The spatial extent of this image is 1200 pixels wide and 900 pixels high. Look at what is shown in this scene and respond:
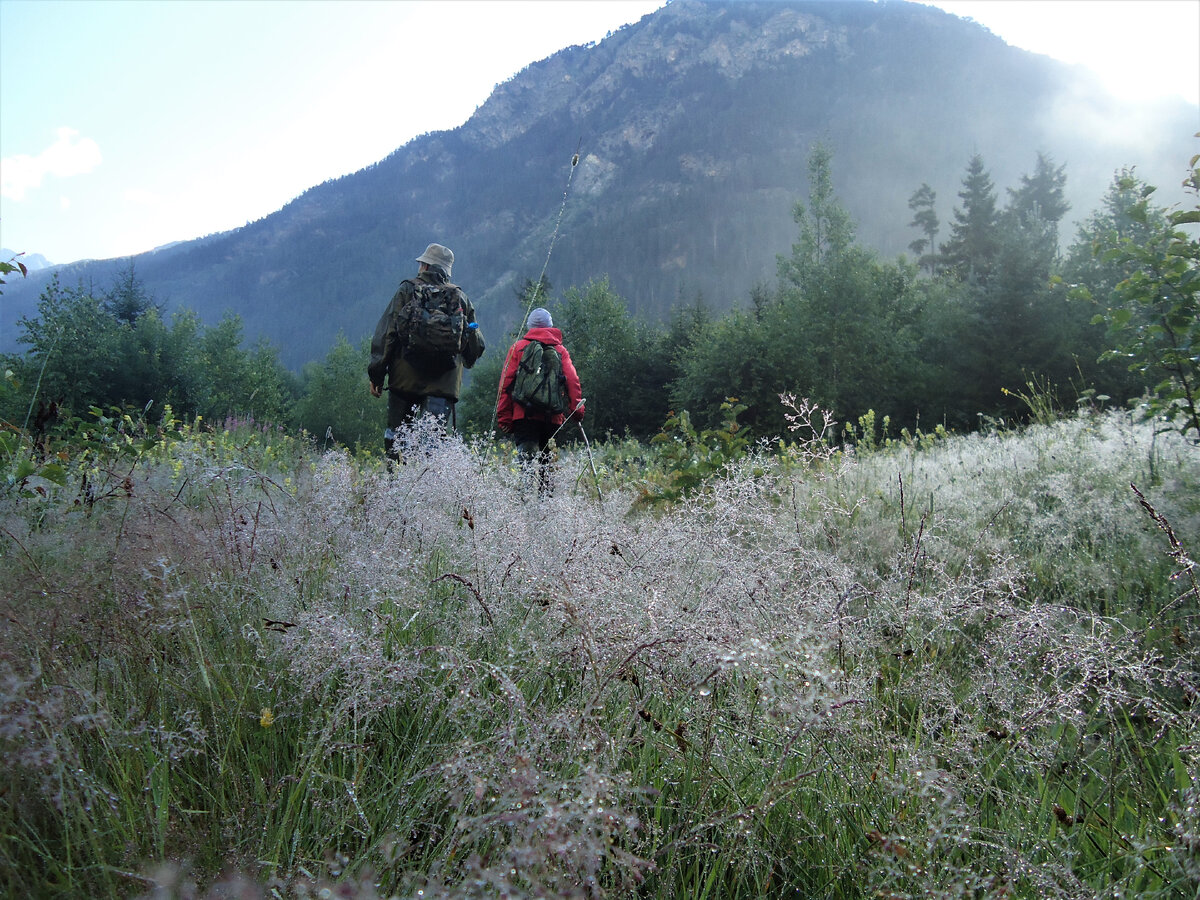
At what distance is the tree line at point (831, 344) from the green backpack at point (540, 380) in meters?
0.67

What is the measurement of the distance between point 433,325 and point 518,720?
4.63 metres

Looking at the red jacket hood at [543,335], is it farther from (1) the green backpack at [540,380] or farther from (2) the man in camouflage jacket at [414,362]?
(2) the man in camouflage jacket at [414,362]

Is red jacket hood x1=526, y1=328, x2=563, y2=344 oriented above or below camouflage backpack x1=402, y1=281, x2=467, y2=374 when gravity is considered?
below

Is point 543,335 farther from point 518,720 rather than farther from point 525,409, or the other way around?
point 518,720

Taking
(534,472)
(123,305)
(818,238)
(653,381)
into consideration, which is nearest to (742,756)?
(534,472)

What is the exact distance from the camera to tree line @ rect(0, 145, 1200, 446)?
3287 mm

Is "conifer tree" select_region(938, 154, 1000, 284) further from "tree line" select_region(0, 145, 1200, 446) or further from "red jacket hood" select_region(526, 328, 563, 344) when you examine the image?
"red jacket hood" select_region(526, 328, 563, 344)

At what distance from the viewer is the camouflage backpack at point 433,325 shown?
5.30m

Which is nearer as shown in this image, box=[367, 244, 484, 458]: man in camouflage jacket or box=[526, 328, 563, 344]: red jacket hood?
box=[367, 244, 484, 458]: man in camouflage jacket

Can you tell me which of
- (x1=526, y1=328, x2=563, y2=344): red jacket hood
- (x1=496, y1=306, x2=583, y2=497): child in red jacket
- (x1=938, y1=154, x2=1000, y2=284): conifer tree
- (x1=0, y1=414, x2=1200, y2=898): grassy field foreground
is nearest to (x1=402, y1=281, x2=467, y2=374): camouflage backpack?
(x1=496, y1=306, x2=583, y2=497): child in red jacket

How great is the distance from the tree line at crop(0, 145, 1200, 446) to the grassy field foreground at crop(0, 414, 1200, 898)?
5.15ft

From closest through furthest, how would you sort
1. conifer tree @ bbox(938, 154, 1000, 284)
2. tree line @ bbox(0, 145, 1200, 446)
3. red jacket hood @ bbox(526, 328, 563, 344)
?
tree line @ bbox(0, 145, 1200, 446)
red jacket hood @ bbox(526, 328, 563, 344)
conifer tree @ bbox(938, 154, 1000, 284)

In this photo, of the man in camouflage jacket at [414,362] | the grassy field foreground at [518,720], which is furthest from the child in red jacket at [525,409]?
the grassy field foreground at [518,720]

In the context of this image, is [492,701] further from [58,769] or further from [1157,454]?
[1157,454]
